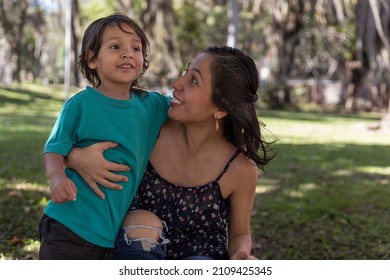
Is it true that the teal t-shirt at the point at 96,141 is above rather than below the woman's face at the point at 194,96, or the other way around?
below

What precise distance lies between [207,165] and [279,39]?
22.5 m

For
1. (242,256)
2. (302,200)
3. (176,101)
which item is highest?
(176,101)

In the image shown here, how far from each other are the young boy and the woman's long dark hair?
281 millimetres

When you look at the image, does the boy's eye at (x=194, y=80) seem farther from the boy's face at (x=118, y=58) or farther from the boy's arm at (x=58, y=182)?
the boy's arm at (x=58, y=182)

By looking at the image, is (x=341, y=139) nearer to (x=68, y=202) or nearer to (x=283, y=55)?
(x=68, y=202)

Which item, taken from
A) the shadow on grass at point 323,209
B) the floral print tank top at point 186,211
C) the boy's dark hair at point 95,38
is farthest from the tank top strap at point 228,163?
the shadow on grass at point 323,209

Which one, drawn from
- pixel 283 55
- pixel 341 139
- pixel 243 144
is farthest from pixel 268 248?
pixel 283 55

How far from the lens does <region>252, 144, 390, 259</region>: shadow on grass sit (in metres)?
4.32

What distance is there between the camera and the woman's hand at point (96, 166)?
212cm

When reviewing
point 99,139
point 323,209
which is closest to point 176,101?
point 99,139

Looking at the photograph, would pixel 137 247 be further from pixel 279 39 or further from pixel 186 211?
pixel 279 39

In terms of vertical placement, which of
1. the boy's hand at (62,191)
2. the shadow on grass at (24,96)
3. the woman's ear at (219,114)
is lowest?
the shadow on grass at (24,96)

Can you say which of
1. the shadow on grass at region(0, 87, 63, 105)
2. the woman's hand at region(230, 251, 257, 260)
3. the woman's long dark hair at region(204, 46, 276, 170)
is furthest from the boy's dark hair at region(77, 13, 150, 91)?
the shadow on grass at region(0, 87, 63, 105)

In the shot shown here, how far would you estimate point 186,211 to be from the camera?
2307 millimetres
